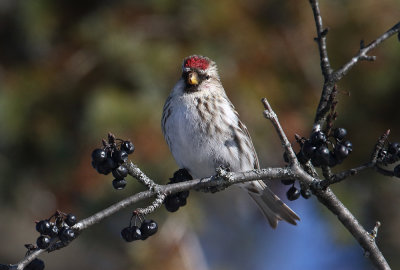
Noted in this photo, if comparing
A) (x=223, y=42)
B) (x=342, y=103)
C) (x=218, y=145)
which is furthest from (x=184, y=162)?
(x=342, y=103)

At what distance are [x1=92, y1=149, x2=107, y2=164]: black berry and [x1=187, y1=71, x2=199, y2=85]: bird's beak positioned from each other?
1162 mm

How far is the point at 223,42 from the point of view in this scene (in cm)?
450

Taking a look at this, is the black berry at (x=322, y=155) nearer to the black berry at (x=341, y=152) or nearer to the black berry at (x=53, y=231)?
the black berry at (x=341, y=152)

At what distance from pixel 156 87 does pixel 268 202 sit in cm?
133

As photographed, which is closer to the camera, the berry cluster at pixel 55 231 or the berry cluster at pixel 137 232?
the berry cluster at pixel 55 231

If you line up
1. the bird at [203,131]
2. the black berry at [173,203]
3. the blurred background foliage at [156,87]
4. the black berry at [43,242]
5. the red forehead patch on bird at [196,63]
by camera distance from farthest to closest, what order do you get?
the blurred background foliage at [156,87] → the red forehead patch on bird at [196,63] → the bird at [203,131] → the black berry at [173,203] → the black berry at [43,242]

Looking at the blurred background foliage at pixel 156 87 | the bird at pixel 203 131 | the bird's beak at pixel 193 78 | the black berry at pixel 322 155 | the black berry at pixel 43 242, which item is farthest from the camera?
the blurred background foliage at pixel 156 87

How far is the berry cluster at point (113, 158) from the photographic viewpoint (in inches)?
Result: 78.2

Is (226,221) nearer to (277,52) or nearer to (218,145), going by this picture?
(277,52)

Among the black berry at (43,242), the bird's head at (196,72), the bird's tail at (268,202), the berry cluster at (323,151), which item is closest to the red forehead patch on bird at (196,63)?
the bird's head at (196,72)

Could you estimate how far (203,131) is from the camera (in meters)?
2.93

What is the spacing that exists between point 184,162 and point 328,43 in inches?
84.1

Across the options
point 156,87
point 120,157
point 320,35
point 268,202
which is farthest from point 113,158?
point 156,87

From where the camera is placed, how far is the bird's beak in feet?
10.1
